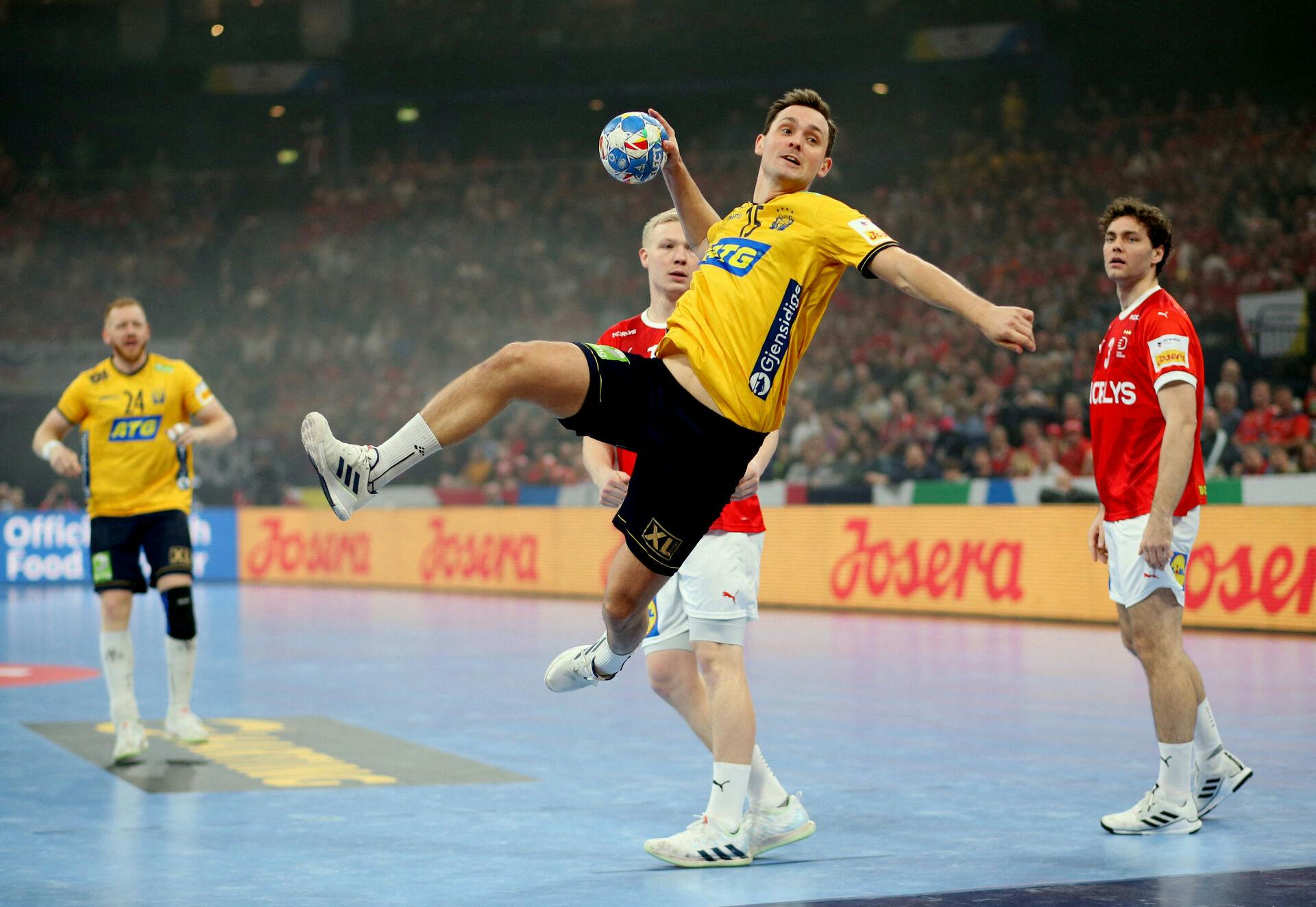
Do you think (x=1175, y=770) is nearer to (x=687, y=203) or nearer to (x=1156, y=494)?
(x=1156, y=494)

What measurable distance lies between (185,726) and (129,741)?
21.5 inches

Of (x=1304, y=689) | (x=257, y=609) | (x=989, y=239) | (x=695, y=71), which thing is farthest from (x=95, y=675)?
(x=695, y=71)

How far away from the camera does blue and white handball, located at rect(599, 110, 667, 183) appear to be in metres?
5.35

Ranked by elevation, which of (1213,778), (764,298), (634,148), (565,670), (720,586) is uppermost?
(634,148)

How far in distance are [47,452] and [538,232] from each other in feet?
82.5

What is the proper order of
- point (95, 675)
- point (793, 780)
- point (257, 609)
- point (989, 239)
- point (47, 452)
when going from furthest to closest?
1. point (989, 239)
2. point (257, 609)
3. point (95, 675)
4. point (47, 452)
5. point (793, 780)

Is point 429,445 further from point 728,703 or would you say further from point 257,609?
point 257,609

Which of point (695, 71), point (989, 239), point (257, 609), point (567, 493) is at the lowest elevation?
point (257, 609)

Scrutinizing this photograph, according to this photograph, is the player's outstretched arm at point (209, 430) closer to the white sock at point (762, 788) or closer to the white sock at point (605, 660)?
the white sock at point (605, 660)

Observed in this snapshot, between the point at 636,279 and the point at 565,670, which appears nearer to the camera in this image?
the point at 565,670

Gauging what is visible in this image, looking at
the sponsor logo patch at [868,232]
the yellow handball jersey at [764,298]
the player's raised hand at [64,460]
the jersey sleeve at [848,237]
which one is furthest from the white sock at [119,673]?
the sponsor logo patch at [868,232]

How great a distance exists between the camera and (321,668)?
39.5 feet

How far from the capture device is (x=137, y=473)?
8.23 metres

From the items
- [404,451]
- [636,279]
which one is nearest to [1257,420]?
[404,451]
